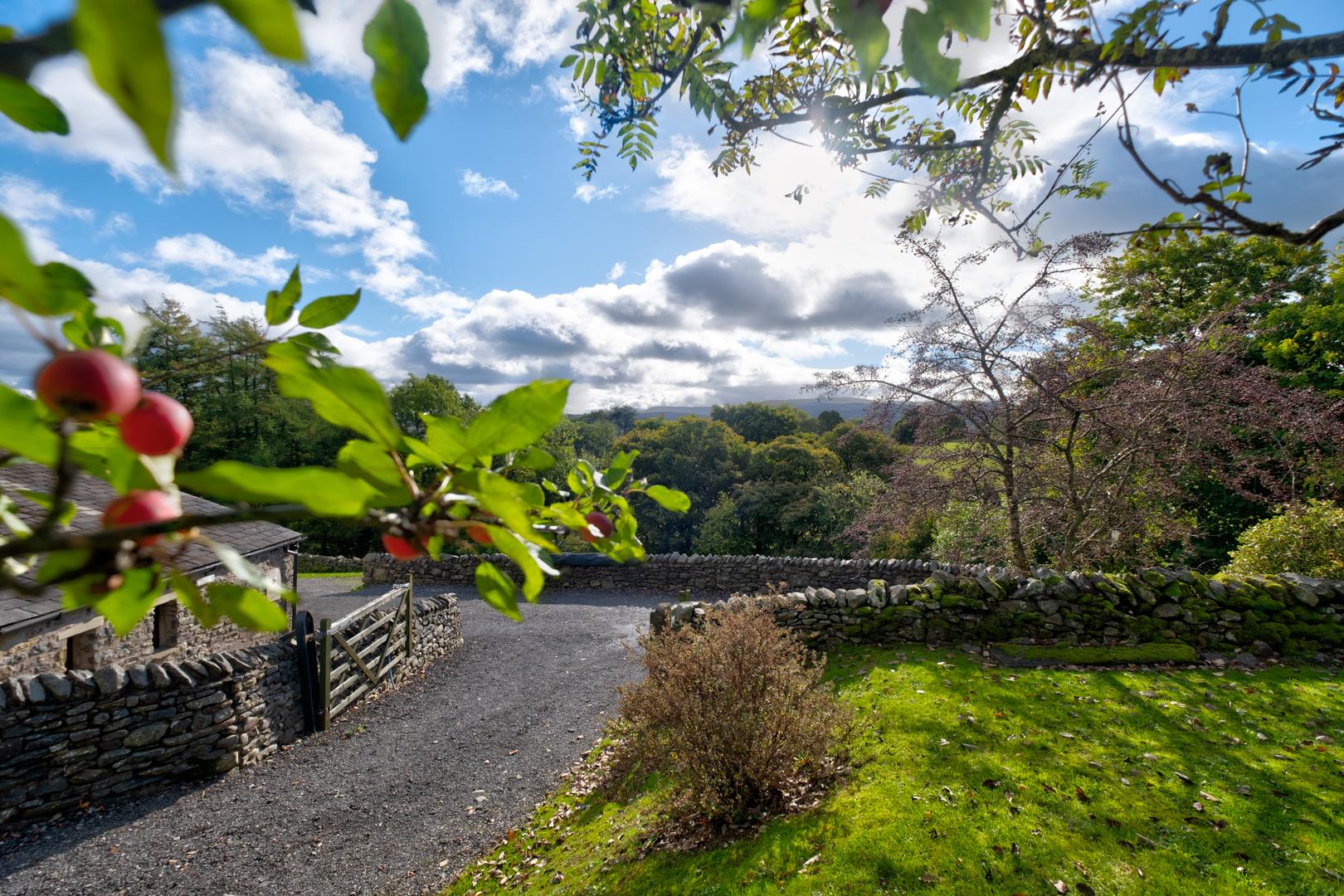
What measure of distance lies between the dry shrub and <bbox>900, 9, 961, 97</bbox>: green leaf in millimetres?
4258

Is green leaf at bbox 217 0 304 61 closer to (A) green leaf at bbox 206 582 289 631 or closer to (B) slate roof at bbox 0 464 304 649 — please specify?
(A) green leaf at bbox 206 582 289 631

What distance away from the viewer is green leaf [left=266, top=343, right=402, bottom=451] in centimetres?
51

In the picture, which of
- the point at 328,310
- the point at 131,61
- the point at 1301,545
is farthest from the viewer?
the point at 1301,545

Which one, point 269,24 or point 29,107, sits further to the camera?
point 29,107

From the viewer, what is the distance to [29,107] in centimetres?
63

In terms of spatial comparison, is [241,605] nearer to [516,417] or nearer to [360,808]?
[516,417]

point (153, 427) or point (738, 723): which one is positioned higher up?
point (153, 427)

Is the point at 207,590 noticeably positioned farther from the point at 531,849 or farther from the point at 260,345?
the point at 531,849

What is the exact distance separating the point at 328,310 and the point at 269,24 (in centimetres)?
42

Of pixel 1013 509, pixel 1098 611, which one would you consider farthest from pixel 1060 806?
pixel 1013 509

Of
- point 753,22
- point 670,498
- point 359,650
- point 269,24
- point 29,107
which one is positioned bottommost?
point 359,650

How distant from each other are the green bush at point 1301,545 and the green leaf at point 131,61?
36.1 ft

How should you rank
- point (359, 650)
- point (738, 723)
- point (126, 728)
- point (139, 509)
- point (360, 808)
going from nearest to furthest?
point (139, 509), point (738, 723), point (360, 808), point (126, 728), point (359, 650)

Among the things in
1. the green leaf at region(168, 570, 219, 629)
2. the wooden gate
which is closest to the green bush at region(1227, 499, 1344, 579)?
the green leaf at region(168, 570, 219, 629)
